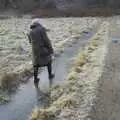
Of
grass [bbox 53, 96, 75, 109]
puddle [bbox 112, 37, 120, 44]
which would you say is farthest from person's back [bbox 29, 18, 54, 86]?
puddle [bbox 112, 37, 120, 44]

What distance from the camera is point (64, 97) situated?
916 cm

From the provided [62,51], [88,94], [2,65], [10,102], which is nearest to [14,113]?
[10,102]

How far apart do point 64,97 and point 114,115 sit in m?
1.79

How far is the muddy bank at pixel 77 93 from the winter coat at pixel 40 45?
0.90 metres

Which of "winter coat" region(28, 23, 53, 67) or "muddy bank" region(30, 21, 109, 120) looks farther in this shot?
"winter coat" region(28, 23, 53, 67)

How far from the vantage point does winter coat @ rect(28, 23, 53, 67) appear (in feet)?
34.5

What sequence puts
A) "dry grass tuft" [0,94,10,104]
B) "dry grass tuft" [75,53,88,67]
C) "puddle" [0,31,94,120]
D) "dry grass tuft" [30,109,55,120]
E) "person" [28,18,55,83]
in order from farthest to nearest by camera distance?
"dry grass tuft" [75,53,88,67]
"person" [28,18,55,83]
"dry grass tuft" [0,94,10,104]
"puddle" [0,31,94,120]
"dry grass tuft" [30,109,55,120]

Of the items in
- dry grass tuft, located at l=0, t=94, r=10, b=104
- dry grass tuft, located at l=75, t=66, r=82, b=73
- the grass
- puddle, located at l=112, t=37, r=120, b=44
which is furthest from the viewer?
puddle, located at l=112, t=37, r=120, b=44

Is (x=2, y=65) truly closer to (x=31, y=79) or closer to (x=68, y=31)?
(x=31, y=79)

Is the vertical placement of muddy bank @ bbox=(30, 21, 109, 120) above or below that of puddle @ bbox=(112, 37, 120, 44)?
above

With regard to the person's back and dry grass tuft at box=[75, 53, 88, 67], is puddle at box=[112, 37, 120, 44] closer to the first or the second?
dry grass tuft at box=[75, 53, 88, 67]

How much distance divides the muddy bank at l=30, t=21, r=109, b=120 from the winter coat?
90 centimetres

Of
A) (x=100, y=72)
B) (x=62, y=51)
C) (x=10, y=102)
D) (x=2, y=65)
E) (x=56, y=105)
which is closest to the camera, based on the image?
(x=56, y=105)

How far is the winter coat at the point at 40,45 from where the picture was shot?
1052cm
